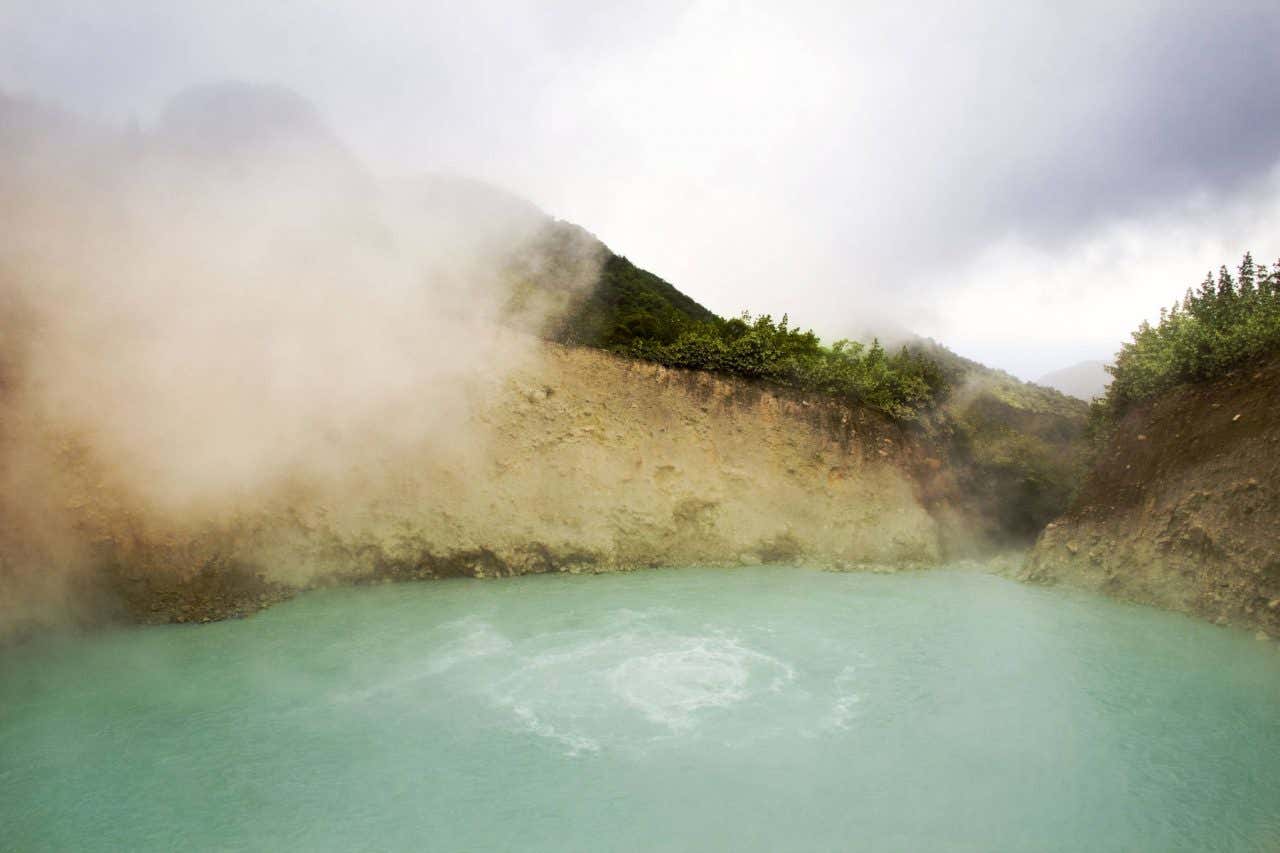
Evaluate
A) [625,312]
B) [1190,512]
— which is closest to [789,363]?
[625,312]

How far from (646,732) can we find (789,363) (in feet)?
42.0

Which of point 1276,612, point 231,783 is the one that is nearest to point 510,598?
point 231,783

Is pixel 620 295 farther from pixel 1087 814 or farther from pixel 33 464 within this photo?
pixel 1087 814

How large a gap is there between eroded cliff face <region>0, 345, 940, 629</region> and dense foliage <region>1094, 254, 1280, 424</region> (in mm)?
5463

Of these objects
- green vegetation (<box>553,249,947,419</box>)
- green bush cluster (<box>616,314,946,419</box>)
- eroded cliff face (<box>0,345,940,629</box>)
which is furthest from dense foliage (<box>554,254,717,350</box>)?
eroded cliff face (<box>0,345,940,629</box>)

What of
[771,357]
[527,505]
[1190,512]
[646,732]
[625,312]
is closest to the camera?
[646,732]

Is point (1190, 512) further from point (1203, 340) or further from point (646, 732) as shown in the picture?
point (646, 732)

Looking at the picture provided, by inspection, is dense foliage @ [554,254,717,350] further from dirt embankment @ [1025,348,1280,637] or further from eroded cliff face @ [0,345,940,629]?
dirt embankment @ [1025,348,1280,637]

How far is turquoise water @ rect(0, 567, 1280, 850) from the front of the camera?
6.66 metres

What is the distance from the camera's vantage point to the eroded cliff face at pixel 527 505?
12633mm

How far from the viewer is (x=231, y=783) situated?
747cm

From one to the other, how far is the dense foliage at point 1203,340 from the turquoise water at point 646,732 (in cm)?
607

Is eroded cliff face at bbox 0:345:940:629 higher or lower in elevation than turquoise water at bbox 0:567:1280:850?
higher

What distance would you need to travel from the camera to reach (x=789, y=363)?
1914 cm
